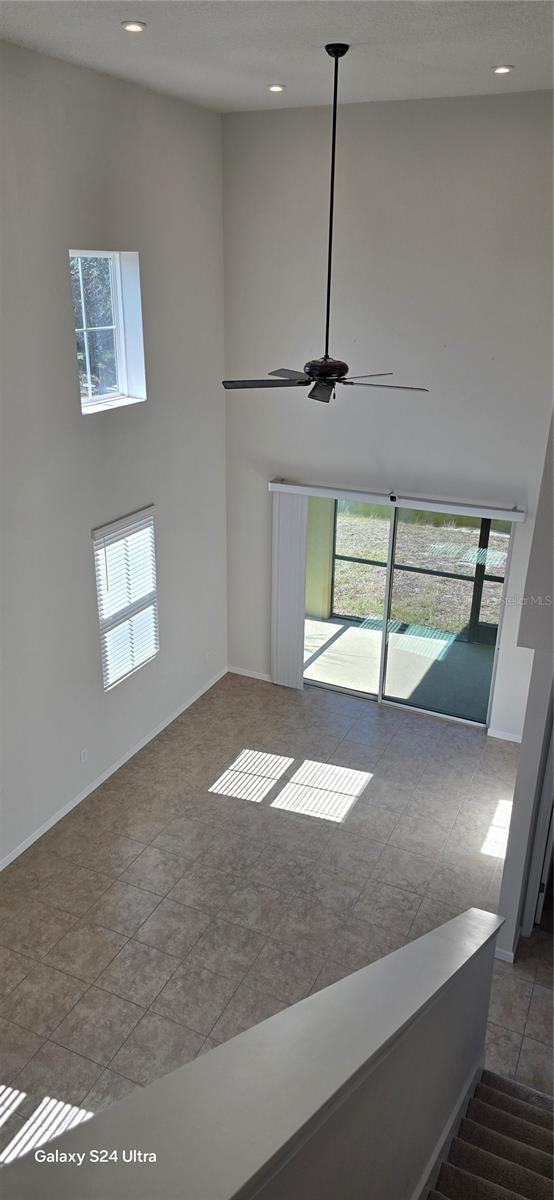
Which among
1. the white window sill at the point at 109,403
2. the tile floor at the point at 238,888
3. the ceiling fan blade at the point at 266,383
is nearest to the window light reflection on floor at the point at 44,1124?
the tile floor at the point at 238,888

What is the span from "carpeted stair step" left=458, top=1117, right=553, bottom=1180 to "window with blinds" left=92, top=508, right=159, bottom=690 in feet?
15.5

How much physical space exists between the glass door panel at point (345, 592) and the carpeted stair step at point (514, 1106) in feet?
16.6

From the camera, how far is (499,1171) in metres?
3.45

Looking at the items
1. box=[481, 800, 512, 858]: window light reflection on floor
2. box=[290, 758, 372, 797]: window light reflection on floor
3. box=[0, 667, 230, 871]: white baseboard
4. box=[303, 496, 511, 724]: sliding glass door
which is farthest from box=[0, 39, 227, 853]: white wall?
box=[481, 800, 512, 858]: window light reflection on floor

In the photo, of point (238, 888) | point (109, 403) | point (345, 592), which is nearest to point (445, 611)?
point (345, 592)

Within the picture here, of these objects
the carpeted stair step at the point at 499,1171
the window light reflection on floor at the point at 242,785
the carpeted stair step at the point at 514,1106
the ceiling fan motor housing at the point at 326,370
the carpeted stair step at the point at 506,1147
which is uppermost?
the ceiling fan motor housing at the point at 326,370

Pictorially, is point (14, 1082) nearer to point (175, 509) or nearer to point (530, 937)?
point (530, 937)

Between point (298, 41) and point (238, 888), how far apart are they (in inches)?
227

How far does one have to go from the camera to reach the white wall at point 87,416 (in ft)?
18.9

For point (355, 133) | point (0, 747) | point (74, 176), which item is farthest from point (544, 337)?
point (0, 747)

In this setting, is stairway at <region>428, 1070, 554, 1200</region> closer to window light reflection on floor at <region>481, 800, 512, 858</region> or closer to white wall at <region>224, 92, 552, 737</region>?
window light reflection on floor at <region>481, 800, 512, 858</region>

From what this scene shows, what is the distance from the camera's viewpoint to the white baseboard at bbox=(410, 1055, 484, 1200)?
325 cm

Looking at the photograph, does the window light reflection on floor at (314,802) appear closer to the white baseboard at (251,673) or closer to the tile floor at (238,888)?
the tile floor at (238,888)

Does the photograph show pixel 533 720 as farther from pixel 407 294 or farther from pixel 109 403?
pixel 109 403
